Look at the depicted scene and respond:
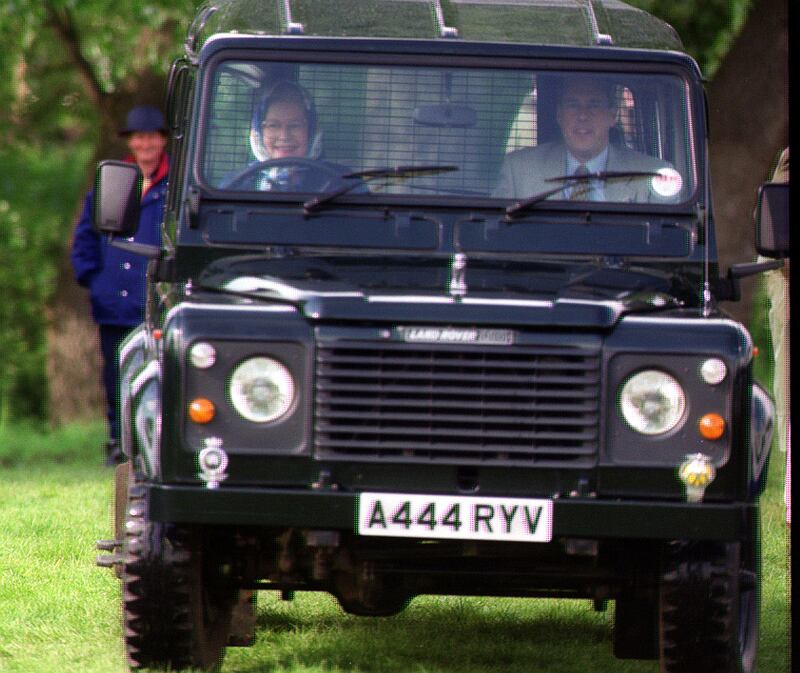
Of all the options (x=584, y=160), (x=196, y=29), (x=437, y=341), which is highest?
(x=196, y=29)

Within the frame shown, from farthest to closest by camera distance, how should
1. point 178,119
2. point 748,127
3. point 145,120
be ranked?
point 748,127
point 145,120
point 178,119

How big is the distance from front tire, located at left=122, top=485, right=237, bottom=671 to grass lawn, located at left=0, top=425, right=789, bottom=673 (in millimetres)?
395

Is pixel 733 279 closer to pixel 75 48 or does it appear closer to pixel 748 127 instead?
pixel 748 127

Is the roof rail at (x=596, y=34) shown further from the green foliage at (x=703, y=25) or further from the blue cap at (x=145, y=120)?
the green foliage at (x=703, y=25)

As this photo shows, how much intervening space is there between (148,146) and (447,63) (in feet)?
15.4

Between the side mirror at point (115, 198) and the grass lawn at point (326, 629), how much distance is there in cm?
152

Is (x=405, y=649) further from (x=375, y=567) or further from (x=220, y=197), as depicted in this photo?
(x=220, y=197)

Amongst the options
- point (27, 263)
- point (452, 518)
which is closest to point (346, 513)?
point (452, 518)

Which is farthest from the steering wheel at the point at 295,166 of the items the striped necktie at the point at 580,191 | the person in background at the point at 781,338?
the person in background at the point at 781,338

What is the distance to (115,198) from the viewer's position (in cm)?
654

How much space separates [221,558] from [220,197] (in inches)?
51.1

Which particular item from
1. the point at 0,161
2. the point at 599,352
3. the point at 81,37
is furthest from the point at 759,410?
the point at 0,161

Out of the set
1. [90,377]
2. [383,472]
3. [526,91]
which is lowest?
[90,377]

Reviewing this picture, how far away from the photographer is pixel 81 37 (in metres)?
18.1
